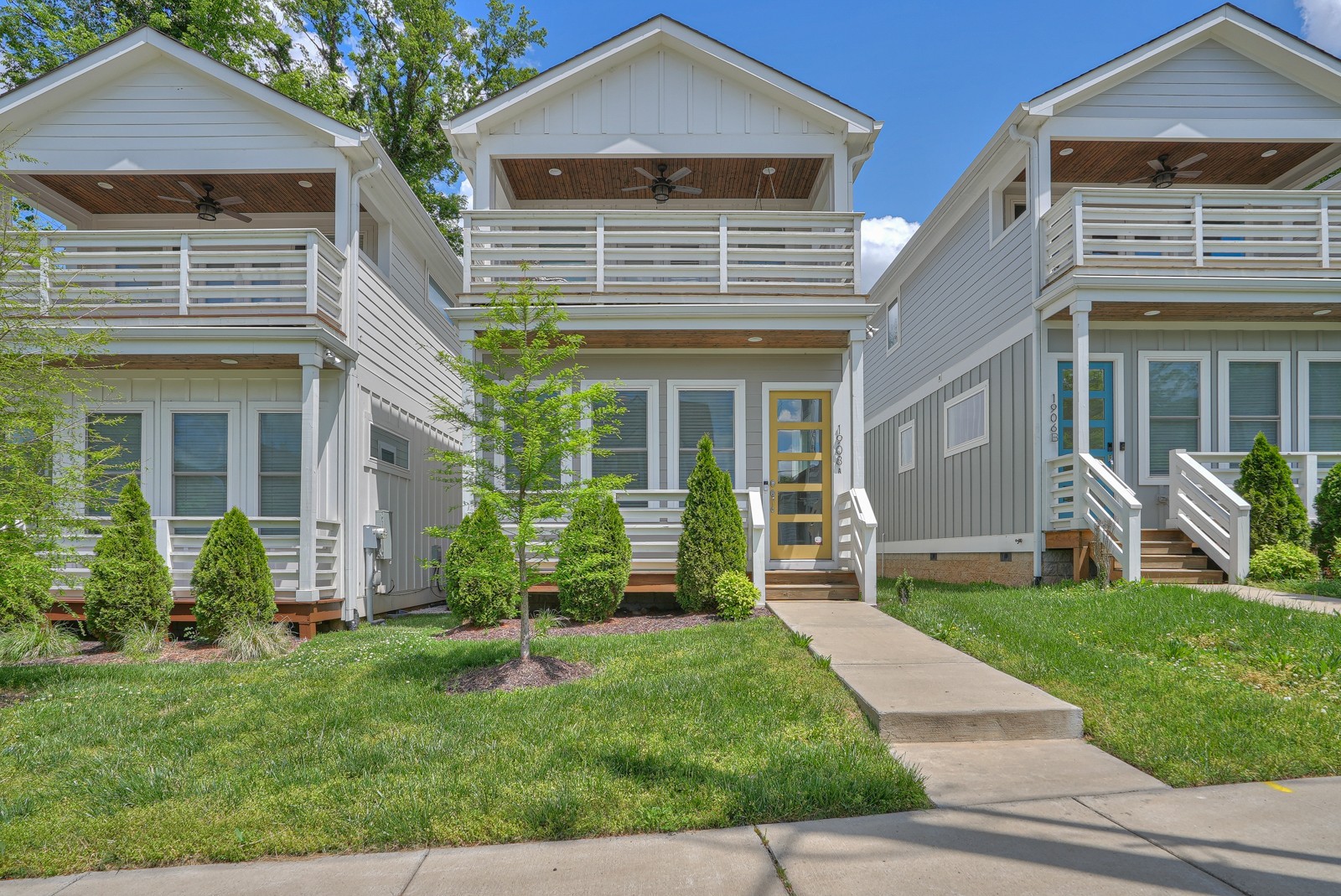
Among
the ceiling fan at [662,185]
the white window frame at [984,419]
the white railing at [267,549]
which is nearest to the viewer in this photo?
the white railing at [267,549]

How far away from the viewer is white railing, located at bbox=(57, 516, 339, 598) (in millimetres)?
9586

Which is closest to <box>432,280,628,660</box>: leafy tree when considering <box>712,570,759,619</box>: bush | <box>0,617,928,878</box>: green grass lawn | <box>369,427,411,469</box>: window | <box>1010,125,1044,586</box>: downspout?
<box>0,617,928,878</box>: green grass lawn

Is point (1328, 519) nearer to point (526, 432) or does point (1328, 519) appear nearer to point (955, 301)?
point (955, 301)

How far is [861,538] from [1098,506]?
9.61 feet

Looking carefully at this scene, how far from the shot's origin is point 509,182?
502 inches

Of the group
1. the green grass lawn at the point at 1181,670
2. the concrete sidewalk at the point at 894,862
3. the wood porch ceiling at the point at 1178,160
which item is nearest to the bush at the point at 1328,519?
the green grass lawn at the point at 1181,670

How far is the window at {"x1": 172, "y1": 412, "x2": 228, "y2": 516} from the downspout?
34.5 ft

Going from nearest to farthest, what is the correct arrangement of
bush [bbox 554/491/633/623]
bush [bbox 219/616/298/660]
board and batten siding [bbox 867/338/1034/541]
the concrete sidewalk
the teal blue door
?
the concrete sidewalk < bush [bbox 219/616/298/660] < bush [bbox 554/491/633/623] < the teal blue door < board and batten siding [bbox 867/338/1034/541]

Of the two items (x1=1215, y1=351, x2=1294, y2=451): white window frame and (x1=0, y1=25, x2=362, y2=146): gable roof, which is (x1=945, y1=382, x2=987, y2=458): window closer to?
(x1=1215, y1=351, x2=1294, y2=451): white window frame

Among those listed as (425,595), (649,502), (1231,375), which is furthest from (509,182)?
(1231,375)

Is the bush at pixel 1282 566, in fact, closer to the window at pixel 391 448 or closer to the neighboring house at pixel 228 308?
the neighboring house at pixel 228 308

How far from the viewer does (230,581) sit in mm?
8648

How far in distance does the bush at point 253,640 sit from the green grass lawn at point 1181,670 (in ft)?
20.7

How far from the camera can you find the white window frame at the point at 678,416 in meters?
11.2
